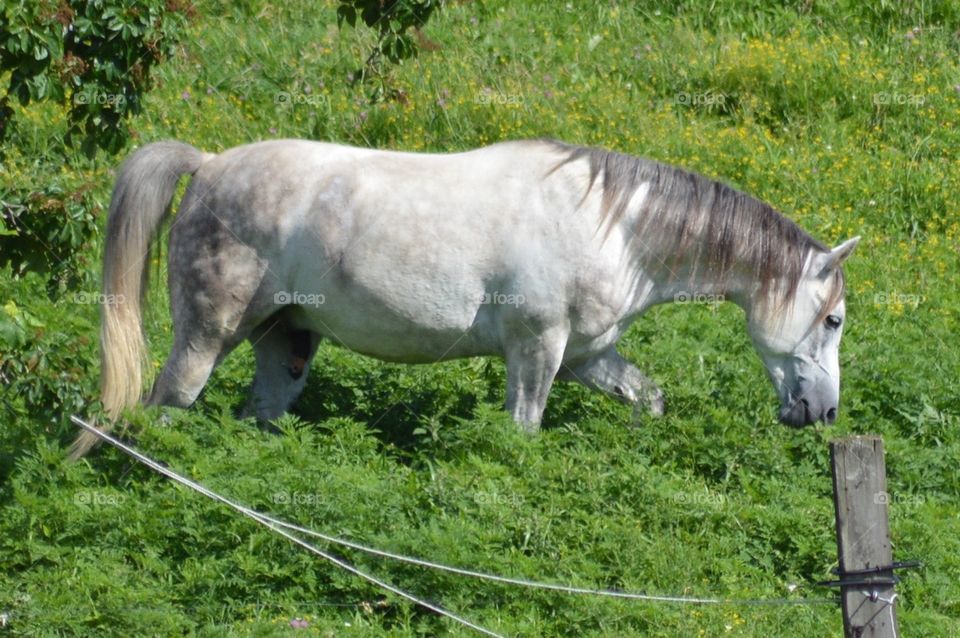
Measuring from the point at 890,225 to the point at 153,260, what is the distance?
6437 millimetres

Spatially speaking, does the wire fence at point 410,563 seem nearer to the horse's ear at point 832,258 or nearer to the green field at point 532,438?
the green field at point 532,438

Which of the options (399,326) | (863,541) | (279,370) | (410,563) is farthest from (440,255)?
(863,541)

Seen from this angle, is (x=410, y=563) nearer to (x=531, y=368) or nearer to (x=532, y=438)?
(x=532, y=438)

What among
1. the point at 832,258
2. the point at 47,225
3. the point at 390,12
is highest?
the point at 390,12

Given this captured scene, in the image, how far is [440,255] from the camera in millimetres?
7449

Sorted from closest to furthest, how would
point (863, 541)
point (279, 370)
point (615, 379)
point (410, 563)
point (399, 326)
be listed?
point (863, 541) < point (410, 563) < point (399, 326) < point (279, 370) < point (615, 379)

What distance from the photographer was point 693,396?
27.4 ft

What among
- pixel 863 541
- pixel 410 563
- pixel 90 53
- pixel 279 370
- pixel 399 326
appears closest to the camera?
pixel 863 541

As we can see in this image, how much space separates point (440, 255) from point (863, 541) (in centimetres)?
307

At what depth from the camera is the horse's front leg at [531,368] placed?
7477 mm

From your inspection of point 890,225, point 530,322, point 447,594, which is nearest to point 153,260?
point 530,322

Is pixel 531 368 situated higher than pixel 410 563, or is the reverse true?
pixel 531 368

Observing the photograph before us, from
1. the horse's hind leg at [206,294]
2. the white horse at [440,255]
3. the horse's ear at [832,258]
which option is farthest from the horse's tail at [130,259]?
the horse's ear at [832,258]

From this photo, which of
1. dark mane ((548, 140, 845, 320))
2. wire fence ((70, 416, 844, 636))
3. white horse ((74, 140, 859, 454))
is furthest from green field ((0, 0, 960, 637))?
dark mane ((548, 140, 845, 320))
